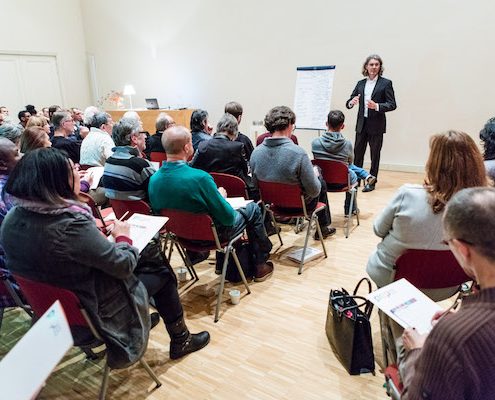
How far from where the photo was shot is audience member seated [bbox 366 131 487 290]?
5.46ft

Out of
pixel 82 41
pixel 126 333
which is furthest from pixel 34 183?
pixel 82 41

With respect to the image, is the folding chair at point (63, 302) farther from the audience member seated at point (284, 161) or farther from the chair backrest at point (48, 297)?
the audience member seated at point (284, 161)

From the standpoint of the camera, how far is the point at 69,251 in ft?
4.90

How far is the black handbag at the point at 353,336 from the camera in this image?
6.64 ft

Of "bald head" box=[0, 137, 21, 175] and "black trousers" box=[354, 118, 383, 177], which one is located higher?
"bald head" box=[0, 137, 21, 175]

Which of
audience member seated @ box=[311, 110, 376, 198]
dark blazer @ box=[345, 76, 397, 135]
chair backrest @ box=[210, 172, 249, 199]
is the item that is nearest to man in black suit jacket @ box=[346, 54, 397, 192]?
dark blazer @ box=[345, 76, 397, 135]

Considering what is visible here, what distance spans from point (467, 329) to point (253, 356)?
5.22ft

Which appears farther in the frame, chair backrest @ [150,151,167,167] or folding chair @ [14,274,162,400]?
chair backrest @ [150,151,167,167]

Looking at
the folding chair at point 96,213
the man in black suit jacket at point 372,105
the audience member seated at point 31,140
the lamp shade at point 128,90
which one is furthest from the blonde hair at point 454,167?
the lamp shade at point 128,90

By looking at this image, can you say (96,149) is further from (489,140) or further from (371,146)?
(371,146)

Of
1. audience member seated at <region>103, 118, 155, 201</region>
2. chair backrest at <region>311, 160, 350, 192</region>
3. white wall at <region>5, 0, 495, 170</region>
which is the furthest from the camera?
white wall at <region>5, 0, 495, 170</region>

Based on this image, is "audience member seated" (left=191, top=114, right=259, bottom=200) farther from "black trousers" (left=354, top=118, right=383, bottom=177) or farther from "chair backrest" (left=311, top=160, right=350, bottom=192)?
"black trousers" (left=354, top=118, right=383, bottom=177)

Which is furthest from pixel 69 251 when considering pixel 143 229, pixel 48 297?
pixel 143 229

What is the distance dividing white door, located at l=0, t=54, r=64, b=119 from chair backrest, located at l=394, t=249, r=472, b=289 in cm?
1013
